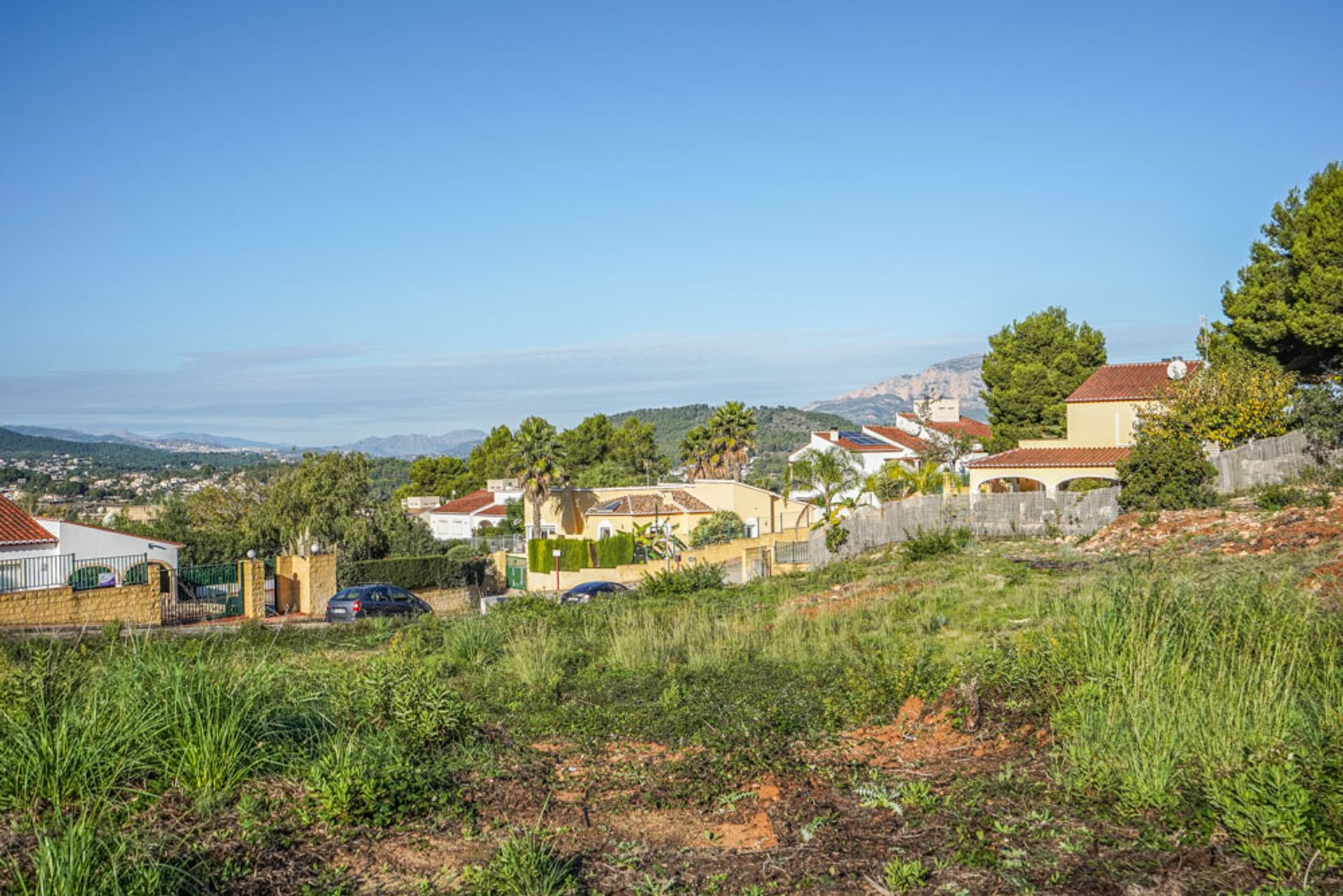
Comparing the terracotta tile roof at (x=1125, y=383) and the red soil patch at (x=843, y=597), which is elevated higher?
the terracotta tile roof at (x=1125, y=383)

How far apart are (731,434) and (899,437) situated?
76.0 feet

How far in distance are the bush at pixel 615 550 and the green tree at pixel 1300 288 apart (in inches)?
1108

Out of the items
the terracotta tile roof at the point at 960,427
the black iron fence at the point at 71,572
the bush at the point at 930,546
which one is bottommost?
the black iron fence at the point at 71,572

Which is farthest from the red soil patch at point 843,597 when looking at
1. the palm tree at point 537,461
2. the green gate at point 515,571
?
the palm tree at point 537,461

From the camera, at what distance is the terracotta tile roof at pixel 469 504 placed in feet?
267

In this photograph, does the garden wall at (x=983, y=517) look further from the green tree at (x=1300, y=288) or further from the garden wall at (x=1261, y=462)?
the green tree at (x=1300, y=288)

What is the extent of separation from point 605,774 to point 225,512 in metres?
60.4

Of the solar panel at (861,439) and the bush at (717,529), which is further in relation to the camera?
the solar panel at (861,439)

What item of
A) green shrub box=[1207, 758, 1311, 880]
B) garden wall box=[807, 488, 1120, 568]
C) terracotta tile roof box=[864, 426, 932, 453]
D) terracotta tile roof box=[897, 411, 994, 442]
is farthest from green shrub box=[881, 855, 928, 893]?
terracotta tile roof box=[864, 426, 932, 453]

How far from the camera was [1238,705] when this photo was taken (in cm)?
687

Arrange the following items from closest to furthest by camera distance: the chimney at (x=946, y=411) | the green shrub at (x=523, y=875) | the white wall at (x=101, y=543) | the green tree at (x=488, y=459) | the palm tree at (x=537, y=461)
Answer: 1. the green shrub at (x=523, y=875)
2. the white wall at (x=101, y=543)
3. the palm tree at (x=537, y=461)
4. the chimney at (x=946, y=411)
5. the green tree at (x=488, y=459)

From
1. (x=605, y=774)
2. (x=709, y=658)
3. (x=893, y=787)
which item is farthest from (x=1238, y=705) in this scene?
(x=709, y=658)

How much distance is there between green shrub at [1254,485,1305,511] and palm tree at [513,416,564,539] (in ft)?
131

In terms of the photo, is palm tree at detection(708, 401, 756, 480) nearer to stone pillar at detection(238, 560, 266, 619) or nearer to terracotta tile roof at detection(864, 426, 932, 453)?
terracotta tile roof at detection(864, 426, 932, 453)
